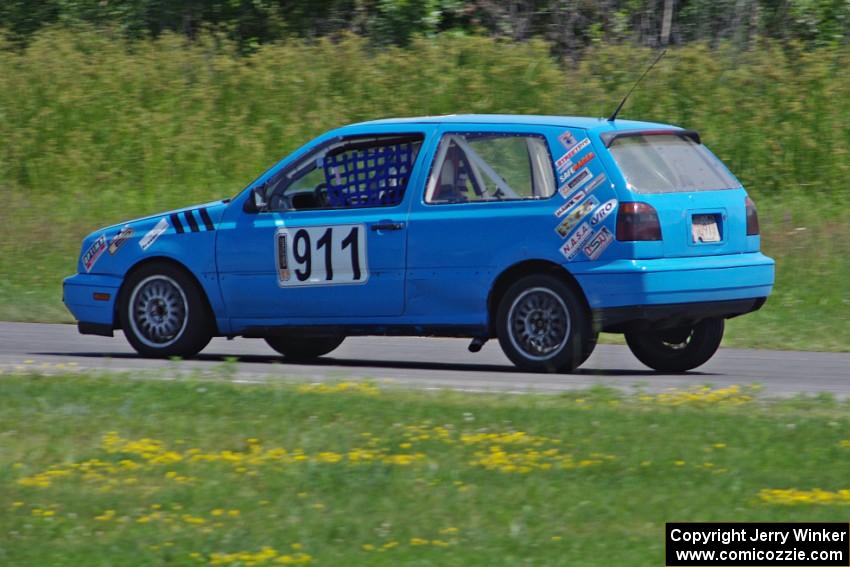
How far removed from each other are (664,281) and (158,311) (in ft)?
12.3

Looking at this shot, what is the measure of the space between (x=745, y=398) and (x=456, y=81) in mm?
13297

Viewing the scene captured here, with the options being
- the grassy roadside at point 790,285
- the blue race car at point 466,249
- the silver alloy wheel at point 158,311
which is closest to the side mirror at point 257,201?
the blue race car at point 466,249

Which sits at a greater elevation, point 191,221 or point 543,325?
point 191,221

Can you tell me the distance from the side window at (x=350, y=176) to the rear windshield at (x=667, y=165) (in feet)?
4.81

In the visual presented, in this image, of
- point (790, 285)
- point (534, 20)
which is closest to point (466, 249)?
point (790, 285)

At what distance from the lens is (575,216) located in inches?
410

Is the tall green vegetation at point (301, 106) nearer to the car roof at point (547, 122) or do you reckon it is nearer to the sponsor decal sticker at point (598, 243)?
the car roof at point (547, 122)

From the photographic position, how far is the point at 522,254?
10.6 meters

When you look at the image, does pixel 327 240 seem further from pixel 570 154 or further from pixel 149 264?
pixel 570 154

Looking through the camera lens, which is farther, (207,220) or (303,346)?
(303,346)

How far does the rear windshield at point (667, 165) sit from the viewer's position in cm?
1048

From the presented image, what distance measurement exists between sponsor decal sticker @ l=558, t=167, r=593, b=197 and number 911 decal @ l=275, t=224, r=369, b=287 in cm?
145

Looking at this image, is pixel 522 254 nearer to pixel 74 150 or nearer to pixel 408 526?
pixel 408 526

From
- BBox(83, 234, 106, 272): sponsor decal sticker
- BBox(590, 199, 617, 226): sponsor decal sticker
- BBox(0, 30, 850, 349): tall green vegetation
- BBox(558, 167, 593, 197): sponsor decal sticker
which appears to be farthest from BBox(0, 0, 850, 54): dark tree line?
BBox(590, 199, 617, 226): sponsor decal sticker
